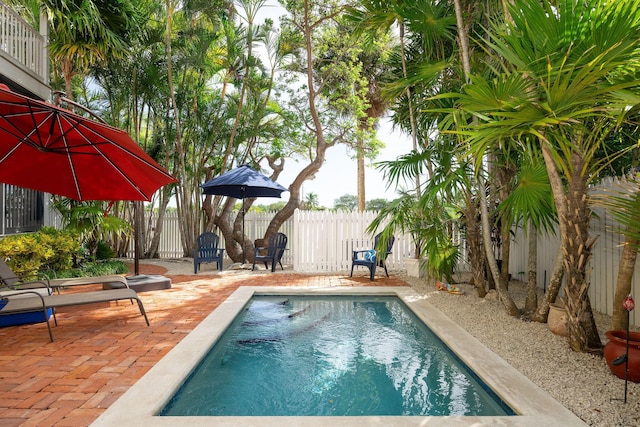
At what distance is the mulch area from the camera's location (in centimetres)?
240

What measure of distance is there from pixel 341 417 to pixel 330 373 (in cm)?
100

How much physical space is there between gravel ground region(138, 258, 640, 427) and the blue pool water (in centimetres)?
44

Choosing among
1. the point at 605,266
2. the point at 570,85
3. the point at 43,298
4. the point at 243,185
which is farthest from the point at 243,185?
the point at 570,85

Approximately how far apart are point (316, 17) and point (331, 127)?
11.2 ft

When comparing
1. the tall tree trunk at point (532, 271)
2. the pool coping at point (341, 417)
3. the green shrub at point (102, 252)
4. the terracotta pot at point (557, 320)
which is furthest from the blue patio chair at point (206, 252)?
the terracotta pot at point (557, 320)

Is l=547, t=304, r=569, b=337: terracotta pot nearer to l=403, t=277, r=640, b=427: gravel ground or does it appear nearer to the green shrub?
l=403, t=277, r=640, b=427: gravel ground

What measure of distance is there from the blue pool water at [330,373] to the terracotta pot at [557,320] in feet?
4.05

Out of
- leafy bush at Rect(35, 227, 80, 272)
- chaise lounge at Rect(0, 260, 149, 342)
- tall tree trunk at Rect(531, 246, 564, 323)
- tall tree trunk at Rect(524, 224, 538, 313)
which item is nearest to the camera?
chaise lounge at Rect(0, 260, 149, 342)

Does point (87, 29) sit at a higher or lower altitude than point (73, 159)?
higher

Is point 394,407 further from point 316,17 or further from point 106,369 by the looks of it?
point 316,17

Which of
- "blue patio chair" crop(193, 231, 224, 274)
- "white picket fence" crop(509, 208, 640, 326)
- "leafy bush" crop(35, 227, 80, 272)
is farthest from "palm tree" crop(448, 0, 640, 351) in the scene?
"leafy bush" crop(35, 227, 80, 272)

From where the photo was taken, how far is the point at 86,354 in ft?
11.0

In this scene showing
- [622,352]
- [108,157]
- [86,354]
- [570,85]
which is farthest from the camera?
[108,157]

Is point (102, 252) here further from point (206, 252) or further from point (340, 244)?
point (340, 244)
